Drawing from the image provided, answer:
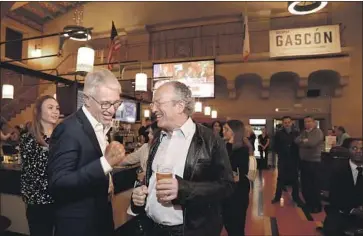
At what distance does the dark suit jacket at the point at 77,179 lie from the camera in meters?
1.05

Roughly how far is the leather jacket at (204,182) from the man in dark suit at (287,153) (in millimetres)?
3236

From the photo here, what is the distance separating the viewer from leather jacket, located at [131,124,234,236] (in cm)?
123

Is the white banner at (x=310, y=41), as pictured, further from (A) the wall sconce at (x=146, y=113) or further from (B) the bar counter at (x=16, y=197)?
(A) the wall sconce at (x=146, y=113)

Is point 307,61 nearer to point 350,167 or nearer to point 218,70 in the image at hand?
point 218,70

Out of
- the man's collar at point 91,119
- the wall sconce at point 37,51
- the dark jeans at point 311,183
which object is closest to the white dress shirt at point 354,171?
the dark jeans at point 311,183

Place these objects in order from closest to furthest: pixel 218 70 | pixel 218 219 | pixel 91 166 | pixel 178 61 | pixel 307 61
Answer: pixel 91 166 → pixel 218 219 → pixel 178 61 → pixel 307 61 → pixel 218 70

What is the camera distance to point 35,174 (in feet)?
6.16

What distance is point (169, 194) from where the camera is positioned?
1.09 m

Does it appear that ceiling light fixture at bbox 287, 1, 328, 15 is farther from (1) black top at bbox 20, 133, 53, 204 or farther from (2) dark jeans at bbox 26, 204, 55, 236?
(2) dark jeans at bbox 26, 204, 55, 236

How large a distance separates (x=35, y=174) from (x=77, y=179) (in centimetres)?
108

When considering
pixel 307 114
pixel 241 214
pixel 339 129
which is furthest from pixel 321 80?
pixel 241 214

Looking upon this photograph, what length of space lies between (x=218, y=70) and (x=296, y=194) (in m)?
4.31

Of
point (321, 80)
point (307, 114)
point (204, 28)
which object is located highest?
point (204, 28)

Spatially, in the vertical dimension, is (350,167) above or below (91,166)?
below
